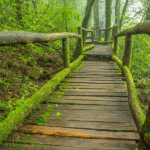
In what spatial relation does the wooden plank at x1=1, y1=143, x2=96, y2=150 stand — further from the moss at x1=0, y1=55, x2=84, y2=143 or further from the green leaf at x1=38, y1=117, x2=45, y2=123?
A: the green leaf at x1=38, y1=117, x2=45, y2=123

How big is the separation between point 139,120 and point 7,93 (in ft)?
14.5

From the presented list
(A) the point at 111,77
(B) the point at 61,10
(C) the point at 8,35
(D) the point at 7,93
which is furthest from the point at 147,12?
(C) the point at 8,35

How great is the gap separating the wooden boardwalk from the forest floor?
1168mm

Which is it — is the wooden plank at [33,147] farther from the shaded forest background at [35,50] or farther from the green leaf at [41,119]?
the shaded forest background at [35,50]

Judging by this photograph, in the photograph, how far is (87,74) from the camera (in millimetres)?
4582

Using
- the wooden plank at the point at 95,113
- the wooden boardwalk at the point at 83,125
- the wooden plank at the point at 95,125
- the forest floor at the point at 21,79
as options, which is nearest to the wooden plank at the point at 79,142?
the wooden boardwalk at the point at 83,125

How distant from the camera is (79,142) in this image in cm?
172

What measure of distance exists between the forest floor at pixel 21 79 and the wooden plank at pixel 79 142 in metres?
1.53

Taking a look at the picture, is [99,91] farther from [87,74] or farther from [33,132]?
[33,132]

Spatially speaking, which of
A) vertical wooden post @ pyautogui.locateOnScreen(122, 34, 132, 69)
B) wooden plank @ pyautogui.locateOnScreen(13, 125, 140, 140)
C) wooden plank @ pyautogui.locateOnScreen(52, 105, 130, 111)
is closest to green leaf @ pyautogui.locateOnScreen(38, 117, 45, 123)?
wooden plank @ pyautogui.locateOnScreen(13, 125, 140, 140)

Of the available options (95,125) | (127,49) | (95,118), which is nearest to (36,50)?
(127,49)

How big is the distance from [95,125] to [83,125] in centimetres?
18

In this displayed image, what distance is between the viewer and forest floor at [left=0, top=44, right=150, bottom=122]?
4079mm

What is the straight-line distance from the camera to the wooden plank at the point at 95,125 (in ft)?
6.40
